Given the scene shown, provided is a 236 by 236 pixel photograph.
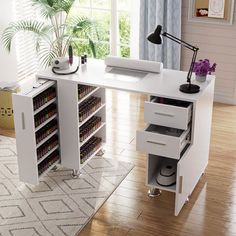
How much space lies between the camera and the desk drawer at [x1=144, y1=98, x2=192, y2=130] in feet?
11.5

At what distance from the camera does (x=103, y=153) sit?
461 cm

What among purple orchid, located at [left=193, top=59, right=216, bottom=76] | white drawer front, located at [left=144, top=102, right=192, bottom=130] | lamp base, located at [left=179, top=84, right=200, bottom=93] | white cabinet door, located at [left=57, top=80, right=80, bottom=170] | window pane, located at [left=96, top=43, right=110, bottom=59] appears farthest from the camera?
window pane, located at [left=96, top=43, right=110, bottom=59]

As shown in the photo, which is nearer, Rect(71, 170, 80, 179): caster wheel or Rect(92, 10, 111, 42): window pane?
Rect(71, 170, 80, 179): caster wheel

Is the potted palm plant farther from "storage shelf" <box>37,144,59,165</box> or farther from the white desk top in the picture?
"storage shelf" <box>37,144,59,165</box>

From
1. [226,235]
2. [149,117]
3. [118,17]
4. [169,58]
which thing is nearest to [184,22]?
[169,58]

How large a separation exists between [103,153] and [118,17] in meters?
2.08

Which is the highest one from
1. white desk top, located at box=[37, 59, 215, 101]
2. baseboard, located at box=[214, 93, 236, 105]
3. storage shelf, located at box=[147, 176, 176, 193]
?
white desk top, located at box=[37, 59, 215, 101]

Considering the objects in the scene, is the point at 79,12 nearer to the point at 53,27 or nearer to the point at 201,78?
the point at 53,27

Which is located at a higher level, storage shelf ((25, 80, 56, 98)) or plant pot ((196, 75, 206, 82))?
plant pot ((196, 75, 206, 82))

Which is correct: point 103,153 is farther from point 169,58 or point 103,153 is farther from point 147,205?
point 169,58

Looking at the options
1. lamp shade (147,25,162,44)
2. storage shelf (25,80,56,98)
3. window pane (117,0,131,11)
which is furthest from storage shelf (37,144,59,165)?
window pane (117,0,131,11)

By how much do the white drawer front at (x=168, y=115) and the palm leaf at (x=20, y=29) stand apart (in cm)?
231

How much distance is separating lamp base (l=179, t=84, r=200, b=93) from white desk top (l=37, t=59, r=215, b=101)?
0.03 metres

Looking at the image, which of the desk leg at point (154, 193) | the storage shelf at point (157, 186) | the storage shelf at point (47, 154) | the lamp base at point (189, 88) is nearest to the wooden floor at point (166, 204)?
the desk leg at point (154, 193)
